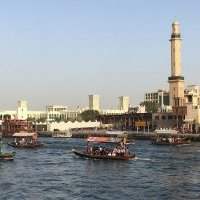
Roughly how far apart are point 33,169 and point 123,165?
11.9 metres

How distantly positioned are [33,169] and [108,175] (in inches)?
444

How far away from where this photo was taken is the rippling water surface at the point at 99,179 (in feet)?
167

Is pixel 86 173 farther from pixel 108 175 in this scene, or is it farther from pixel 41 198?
pixel 41 198

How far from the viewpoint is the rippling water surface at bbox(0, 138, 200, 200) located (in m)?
50.9

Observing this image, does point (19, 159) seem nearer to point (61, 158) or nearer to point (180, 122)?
point (61, 158)

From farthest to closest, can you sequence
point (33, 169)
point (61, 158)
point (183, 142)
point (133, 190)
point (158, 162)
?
point (183, 142) < point (61, 158) < point (158, 162) < point (33, 169) < point (133, 190)

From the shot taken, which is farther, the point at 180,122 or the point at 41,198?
the point at 180,122

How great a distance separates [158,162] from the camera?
80.6 meters

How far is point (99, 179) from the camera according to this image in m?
61.0

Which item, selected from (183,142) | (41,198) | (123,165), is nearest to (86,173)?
(123,165)

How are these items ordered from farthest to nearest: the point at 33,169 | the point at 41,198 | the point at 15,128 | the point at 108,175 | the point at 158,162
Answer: the point at 15,128
the point at 158,162
the point at 33,169
the point at 108,175
the point at 41,198

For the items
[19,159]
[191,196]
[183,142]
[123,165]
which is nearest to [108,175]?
[123,165]

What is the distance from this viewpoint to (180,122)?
19738cm

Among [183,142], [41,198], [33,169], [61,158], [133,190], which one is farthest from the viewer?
[183,142]
